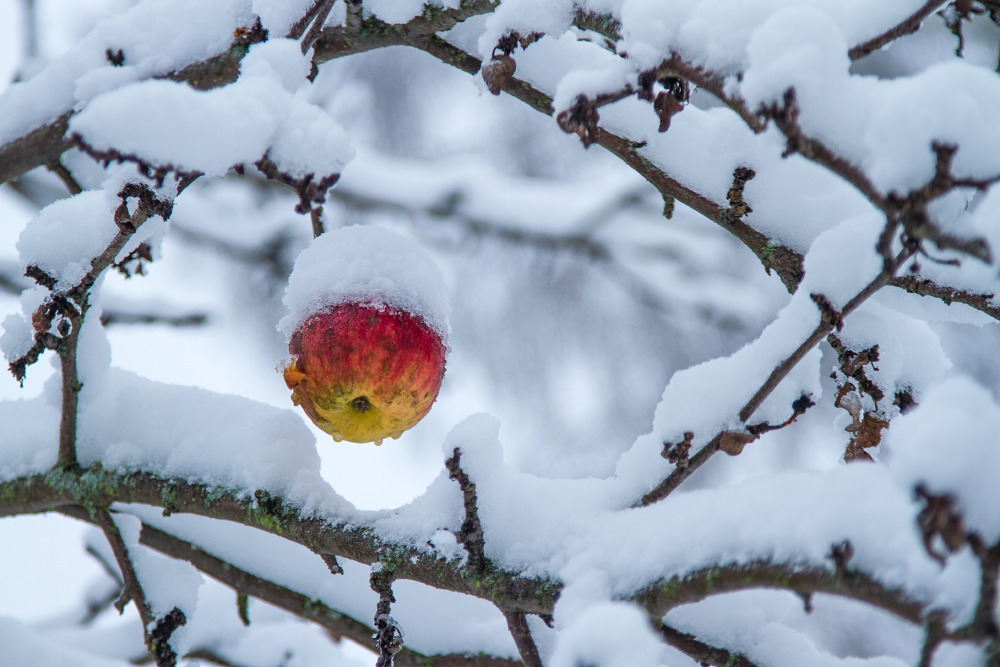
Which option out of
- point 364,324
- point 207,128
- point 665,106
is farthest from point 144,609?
point 665,106

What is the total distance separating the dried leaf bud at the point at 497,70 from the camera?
1.15m

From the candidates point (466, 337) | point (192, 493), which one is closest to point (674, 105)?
point (192, 493)

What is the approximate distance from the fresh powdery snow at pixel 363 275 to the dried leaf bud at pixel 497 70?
30 centimetres

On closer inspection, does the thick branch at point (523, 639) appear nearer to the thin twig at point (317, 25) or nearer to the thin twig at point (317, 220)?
the thin twig at point (317, 220)

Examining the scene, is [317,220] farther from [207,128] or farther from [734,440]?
[734,440]

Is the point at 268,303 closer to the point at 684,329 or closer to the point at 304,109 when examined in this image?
the point at 684,329

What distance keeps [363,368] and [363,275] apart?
17 centimetres

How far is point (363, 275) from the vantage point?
4.00 feet

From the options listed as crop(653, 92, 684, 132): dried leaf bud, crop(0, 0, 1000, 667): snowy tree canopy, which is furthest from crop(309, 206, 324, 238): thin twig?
crop(653, 92, 684, 132): dried leaf bud

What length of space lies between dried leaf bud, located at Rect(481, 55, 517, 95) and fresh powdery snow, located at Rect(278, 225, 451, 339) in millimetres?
296

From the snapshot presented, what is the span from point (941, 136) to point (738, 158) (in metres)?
0.64

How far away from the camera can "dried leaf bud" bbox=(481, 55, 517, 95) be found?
3.76 ft

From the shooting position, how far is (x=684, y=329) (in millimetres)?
4492

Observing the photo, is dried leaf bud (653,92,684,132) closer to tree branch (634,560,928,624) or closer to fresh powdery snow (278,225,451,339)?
fresh powdery snow (278,225,451,339)
